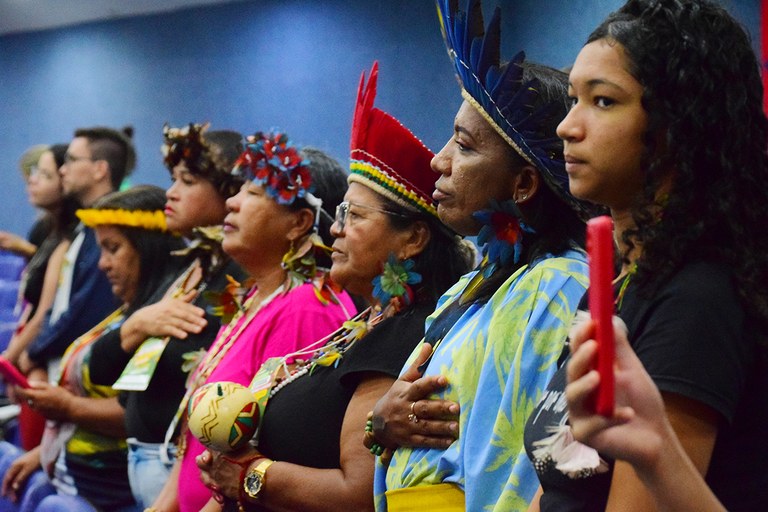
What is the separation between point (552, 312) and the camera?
1.71 metres

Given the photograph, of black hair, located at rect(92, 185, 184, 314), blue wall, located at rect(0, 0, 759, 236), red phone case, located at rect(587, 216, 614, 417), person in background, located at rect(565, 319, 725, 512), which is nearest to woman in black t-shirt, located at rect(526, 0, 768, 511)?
person in background, located at rect(565, 319, 725, 512)

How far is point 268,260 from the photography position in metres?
2.81

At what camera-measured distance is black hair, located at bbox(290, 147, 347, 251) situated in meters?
2.79

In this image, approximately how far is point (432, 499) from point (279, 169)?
122 centimetres

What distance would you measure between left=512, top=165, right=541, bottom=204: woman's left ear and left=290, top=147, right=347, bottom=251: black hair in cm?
97

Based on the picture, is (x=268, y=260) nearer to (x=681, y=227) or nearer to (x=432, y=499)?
(x=432, y=499)

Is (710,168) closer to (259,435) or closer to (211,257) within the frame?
(259,435)

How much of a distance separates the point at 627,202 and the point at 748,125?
0.60ft

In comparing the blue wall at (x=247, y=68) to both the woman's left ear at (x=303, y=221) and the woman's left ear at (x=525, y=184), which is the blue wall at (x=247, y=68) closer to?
the woman's left ear at (x=303, y=221)

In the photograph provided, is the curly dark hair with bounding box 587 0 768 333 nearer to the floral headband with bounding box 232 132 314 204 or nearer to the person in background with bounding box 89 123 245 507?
the floral headband with bounding box 232 132 314 204

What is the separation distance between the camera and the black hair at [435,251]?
7.48 ft

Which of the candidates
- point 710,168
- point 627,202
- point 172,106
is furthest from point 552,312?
point 172,106

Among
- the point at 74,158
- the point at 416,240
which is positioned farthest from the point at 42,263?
the point at 416,240

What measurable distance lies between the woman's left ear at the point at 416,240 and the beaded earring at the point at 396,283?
0.04 m
